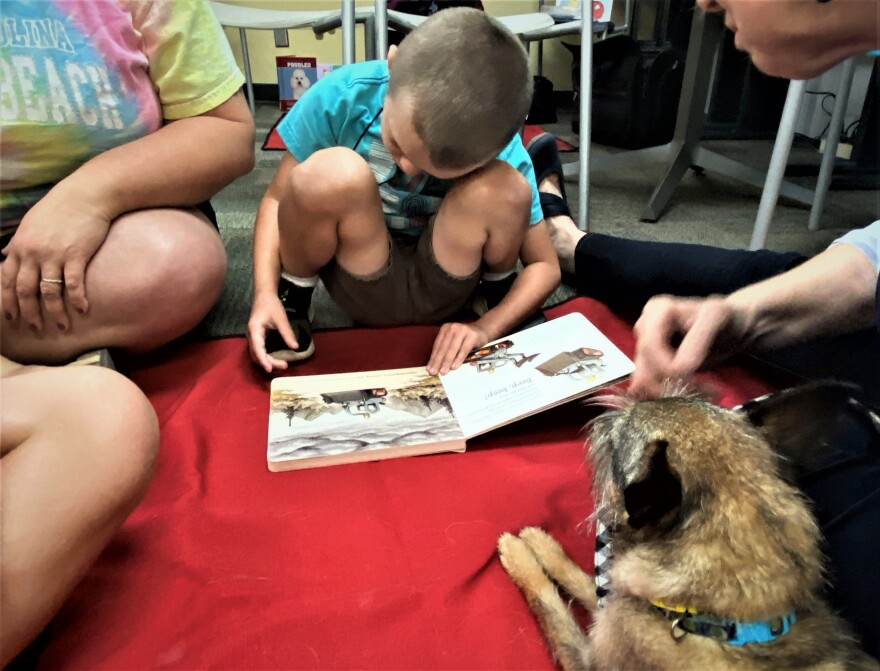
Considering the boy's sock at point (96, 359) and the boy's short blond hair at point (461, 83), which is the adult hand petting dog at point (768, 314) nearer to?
the boy's short blond hair at point (461, 83)

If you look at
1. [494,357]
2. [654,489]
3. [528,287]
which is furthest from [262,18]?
[654,489]

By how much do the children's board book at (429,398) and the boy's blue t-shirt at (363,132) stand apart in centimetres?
32

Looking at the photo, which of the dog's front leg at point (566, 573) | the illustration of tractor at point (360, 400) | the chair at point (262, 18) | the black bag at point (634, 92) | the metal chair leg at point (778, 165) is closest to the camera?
the dog's front leg at point (566, 573)

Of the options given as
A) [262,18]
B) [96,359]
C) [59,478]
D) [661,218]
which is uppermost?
[262,18]

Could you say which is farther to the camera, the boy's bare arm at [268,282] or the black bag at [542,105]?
the black bag at [542,105]

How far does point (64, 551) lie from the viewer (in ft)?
2.15

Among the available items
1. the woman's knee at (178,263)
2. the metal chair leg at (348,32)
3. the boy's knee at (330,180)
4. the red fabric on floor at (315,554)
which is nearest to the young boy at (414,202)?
the boy's knee at (330,180)

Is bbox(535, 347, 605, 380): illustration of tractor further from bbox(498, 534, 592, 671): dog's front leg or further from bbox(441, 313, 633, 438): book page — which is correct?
bbox(498, 534, 592, 671): dog's front leg

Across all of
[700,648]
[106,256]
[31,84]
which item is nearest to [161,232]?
[106,256]

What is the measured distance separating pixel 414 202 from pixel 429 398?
0.43 metres

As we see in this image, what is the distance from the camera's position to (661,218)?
86.3 inches

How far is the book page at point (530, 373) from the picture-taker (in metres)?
1.01

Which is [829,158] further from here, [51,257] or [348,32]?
[51,257]

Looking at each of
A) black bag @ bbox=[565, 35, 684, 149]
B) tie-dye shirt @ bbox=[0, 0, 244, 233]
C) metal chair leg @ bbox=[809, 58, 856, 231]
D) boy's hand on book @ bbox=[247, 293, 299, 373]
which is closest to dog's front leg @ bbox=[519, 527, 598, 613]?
boy's hand on book @ bbox=[247, 293, 299, 373]
